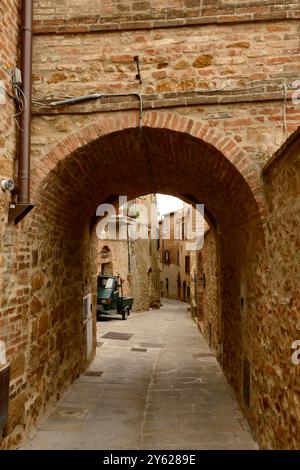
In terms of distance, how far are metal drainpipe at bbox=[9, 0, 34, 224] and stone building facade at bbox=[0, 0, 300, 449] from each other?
0.10 meters

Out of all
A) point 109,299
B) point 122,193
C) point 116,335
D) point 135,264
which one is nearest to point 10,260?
point 122,193

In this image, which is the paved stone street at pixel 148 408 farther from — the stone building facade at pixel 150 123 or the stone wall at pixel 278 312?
the stone wall at pixel 278 312

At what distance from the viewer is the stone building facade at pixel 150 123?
152 inches

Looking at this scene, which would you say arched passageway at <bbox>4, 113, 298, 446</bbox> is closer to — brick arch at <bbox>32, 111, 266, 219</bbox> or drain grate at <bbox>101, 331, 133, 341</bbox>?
brick arch at <bbox>32, 111, 266, 219</bbox>

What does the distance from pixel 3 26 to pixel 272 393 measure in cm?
460

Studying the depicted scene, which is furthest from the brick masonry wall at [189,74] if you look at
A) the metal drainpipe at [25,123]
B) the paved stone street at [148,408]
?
the paved stone street at [148,408]

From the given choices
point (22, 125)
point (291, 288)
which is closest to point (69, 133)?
point (22, 125)

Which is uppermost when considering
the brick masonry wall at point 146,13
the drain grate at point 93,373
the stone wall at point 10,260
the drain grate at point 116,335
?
the brick masonry wall at point 146,13

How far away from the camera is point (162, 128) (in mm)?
4234

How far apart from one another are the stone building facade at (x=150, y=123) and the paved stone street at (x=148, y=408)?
1.10 feet

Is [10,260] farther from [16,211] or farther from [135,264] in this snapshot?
[135,264]

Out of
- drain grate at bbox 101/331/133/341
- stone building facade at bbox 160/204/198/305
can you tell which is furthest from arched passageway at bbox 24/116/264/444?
stone building facade at bbox 160/204/198/305

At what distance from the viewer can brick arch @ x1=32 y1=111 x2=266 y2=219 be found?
4.05m

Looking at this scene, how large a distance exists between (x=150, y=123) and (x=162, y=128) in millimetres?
156
